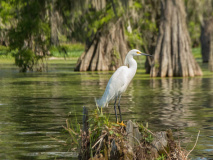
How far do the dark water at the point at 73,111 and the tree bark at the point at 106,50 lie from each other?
966cm

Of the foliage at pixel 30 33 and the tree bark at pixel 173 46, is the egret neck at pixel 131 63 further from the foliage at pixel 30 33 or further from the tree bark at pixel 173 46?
the foliage at pixel 30 33

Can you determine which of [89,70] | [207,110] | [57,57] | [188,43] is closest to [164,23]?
[188,43]

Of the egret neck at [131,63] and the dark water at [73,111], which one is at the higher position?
the egret neck at [131,63]

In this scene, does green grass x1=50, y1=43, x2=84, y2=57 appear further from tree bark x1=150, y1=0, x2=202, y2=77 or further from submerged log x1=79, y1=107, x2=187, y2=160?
submerged log x1=79, y1=107, x2=187, y2=160

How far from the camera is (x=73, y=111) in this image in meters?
14.5

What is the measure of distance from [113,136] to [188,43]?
21.1 metres

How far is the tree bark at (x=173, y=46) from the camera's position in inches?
1096

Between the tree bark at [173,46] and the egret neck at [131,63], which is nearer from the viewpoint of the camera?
the egret neck at [131,63]

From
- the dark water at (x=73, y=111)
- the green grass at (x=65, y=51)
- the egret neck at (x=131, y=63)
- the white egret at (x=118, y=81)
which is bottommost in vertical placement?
the green grass at (x=65, y=51)

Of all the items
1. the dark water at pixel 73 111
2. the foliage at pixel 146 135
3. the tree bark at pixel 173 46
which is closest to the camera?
the foliage at pixel 146 135

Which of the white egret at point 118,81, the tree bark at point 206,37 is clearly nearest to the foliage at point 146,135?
the white egret at point 118,81

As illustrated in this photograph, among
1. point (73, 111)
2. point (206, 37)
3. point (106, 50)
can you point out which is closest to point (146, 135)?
point (73, 111)

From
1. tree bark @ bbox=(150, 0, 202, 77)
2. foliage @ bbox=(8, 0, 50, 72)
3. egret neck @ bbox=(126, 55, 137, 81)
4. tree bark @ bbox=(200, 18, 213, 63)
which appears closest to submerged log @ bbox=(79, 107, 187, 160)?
egret neck @ bbox=(126, 55, 137, 81)

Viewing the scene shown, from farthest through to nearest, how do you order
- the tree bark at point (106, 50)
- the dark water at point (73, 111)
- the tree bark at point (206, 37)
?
1. the tree bark at point (206, 37)
2. the tree bark at point (106, 50)
3. the dark water at point (73, 111)
